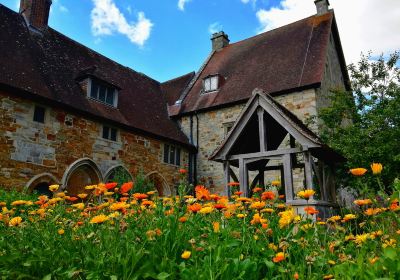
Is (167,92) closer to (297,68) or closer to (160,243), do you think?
(297,68)

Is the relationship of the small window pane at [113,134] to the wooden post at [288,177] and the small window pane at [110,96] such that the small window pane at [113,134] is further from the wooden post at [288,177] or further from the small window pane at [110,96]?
→ the wooden post at [288,177]

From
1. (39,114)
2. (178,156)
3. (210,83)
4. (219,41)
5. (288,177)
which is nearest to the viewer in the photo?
(288,177)

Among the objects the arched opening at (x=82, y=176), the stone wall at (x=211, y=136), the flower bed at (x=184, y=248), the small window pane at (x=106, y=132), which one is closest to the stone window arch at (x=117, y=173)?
the arched opening at (x=82, y=176)

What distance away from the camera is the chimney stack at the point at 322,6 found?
56.6ft

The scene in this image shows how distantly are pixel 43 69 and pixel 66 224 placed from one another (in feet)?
35.4

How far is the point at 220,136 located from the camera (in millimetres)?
16000

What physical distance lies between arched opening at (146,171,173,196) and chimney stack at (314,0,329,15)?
11.4 meters

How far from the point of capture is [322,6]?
17.3 metres

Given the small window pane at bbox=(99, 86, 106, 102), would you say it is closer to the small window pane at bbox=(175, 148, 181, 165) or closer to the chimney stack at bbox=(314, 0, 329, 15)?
the small window pane at bbox=(175, 148, 181, 165)

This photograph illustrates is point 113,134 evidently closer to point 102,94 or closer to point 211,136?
point 102,94

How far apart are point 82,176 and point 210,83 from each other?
7949 mm

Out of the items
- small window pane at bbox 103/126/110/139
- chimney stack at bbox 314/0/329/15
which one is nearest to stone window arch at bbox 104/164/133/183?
small window pane at bbox 103/126/110/139

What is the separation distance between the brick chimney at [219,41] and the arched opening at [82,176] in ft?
38.6

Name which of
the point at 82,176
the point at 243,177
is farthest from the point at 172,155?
the point at 243,177
